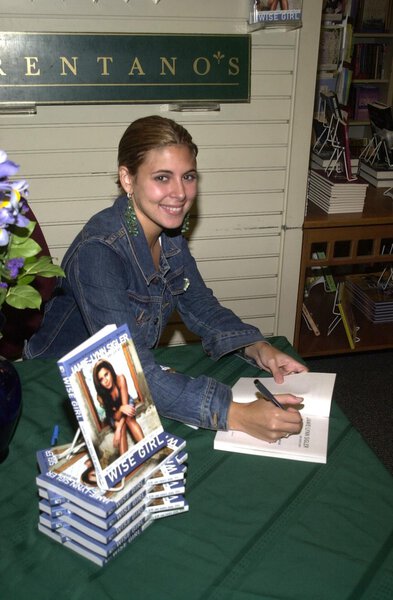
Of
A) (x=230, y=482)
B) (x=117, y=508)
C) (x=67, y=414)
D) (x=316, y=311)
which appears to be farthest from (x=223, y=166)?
(x=117, y=508)

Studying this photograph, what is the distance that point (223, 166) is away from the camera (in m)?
2.61

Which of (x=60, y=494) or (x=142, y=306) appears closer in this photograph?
(x=60, y=494)

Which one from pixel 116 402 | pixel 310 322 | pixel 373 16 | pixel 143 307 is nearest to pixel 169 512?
pixel 116 402

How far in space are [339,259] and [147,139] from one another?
154 centimetres

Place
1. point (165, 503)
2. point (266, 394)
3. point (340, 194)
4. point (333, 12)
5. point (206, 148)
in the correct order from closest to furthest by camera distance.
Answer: point (165, 503) → point (266, 394) → point (206, 148) → point (340, 194) → point (333, 12)

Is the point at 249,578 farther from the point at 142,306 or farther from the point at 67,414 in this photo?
the point at 142,306

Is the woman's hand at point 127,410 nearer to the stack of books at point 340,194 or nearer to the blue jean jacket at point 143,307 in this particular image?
the blue jean jacket at point 143,307

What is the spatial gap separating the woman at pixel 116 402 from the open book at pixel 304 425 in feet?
0.93

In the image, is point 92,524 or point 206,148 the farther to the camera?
point 206,148

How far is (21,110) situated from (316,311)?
6.23 ft

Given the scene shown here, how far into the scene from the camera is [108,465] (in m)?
0.95

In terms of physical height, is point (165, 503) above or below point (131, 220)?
below

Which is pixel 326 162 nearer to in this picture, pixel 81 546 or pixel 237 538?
pixel 237 538

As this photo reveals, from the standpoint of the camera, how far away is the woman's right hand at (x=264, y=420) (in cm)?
122
